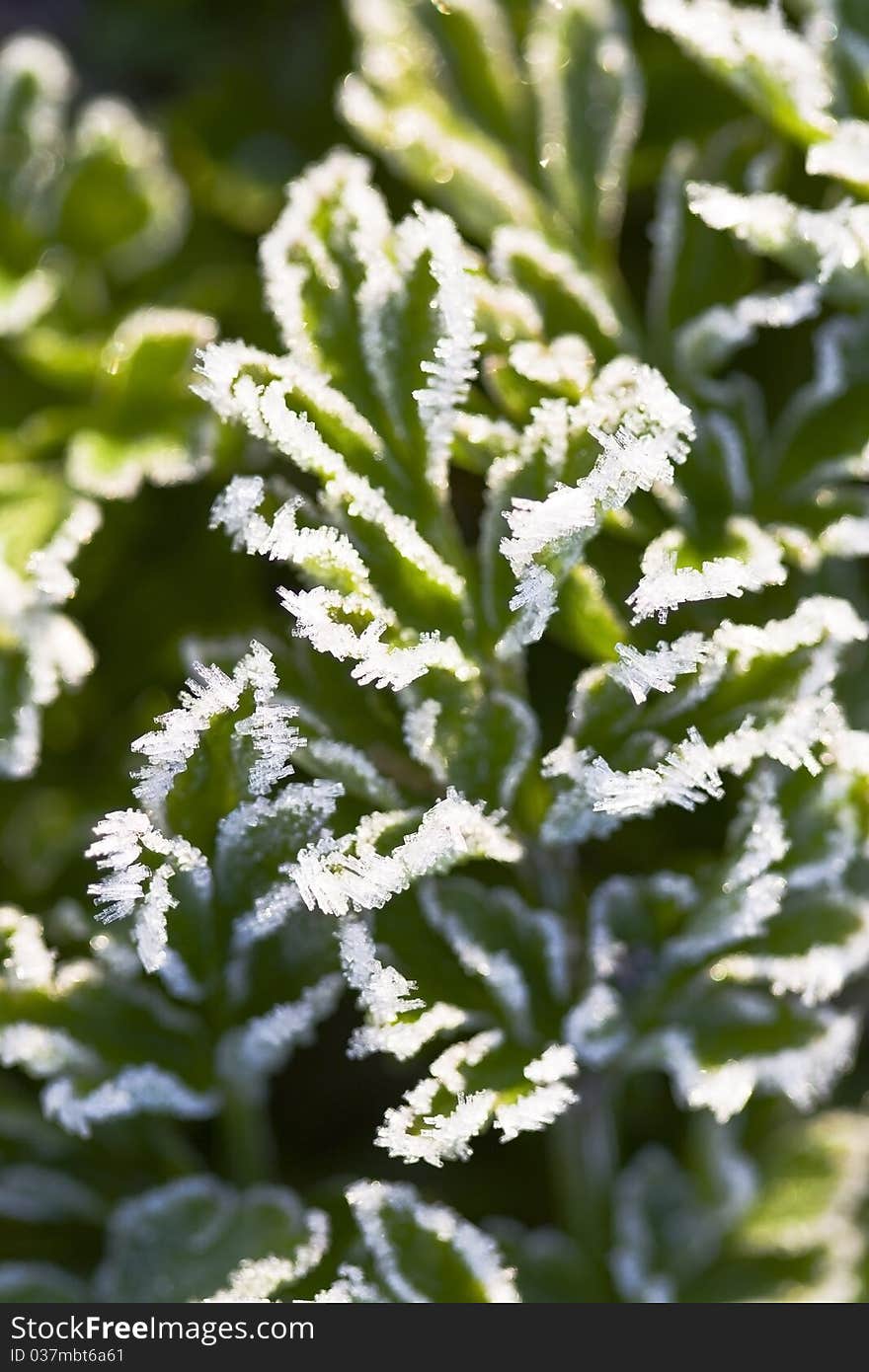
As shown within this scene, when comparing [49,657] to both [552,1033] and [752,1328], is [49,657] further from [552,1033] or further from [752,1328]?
[752,1328]

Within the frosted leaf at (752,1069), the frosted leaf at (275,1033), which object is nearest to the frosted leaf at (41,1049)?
the frosted leaf at (275,1033)

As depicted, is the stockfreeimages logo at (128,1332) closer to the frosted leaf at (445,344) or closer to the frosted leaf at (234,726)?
the frosted leaf at (234,726)

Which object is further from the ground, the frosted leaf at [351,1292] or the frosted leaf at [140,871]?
the frosted leaf at [140,871]

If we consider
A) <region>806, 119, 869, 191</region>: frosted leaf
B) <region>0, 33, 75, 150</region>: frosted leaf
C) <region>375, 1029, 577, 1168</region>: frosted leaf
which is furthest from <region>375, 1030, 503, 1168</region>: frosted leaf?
<region>0, 33, 75, 150</region>: frosted leaf

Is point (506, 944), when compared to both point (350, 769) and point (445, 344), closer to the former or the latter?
point (350, 769)

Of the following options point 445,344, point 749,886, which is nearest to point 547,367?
point 445,344

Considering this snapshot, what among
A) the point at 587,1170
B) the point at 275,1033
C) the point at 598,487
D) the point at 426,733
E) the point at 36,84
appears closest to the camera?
the point at 598,487

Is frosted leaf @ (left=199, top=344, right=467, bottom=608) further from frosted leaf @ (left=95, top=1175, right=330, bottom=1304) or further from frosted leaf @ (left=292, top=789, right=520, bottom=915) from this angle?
frosted leaf @ (left=95, top=1175, right=330, bottom=1304)

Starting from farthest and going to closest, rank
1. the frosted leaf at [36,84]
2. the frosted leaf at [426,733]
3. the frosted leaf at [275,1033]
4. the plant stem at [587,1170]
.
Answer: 1. the frosted leaf at [36,84]
2. the plant stem at [587,1170]
3. the frosted leaf at [275,1033]
4. the frosted leaf at [426,733]
